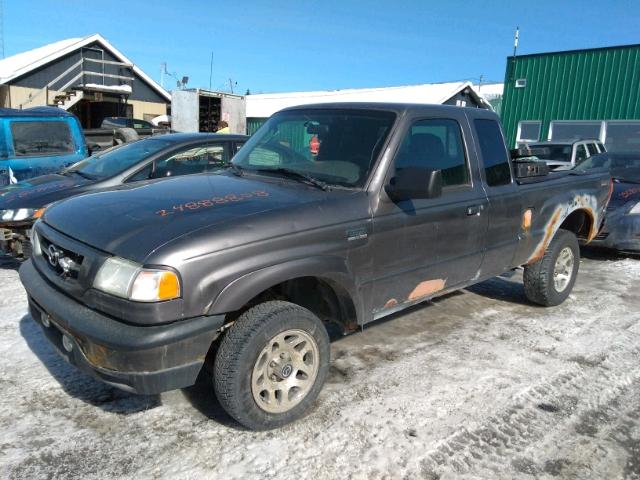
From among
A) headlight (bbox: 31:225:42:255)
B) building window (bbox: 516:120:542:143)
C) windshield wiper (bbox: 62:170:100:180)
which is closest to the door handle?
headlight (bbox: 31:225:42:255)

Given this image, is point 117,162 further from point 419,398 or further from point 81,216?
point 419,398

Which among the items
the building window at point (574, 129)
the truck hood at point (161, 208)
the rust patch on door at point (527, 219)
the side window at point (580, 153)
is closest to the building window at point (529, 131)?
the building window at point (574, 129)

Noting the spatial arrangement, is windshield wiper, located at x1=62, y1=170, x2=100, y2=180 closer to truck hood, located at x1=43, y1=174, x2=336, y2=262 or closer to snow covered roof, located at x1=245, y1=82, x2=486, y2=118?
truck hood, located at x1=43, y1=174, x2=336, y2=262

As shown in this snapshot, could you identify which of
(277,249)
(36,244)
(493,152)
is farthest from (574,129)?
(36,244)

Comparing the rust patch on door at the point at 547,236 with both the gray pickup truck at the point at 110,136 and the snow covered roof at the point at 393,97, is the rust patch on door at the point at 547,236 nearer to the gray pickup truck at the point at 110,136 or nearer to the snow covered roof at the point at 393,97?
the gray pickup truck at the point at 110,136

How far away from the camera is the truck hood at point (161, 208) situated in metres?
2.53

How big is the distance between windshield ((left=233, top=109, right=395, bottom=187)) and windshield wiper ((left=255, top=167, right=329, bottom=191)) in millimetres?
18

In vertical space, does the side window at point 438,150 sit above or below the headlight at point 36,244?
above

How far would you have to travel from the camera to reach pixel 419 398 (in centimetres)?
330

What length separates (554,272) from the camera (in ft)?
16.7

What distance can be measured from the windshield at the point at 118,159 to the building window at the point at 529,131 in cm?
1711

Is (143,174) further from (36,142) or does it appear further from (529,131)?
(529,131)

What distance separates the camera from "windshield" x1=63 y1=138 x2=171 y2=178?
5.88 m

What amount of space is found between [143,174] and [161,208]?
3214 mm
